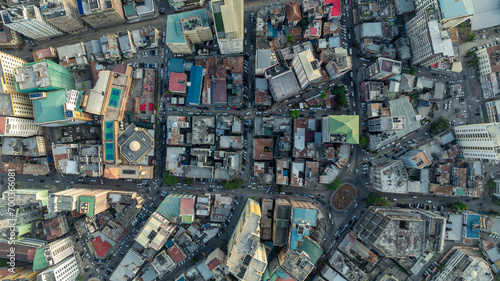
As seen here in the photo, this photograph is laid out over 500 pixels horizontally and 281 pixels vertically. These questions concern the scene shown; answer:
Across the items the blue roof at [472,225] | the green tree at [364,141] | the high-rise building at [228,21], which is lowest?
the blue roof at [472,225]

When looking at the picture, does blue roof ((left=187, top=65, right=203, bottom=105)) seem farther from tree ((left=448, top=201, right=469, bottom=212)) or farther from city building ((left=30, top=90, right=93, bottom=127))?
tree ((left=448, top=201, right=469, bottom=212))

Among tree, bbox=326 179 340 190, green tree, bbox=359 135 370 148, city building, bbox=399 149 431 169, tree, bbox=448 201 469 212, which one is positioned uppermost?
green tree, bbox=359 135 370 148

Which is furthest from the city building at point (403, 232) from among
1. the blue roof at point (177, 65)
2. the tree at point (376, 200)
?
the blue roof at point (177, 65)

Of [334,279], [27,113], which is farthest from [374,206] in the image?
[27,113]

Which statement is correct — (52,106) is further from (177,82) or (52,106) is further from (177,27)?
(177,27)

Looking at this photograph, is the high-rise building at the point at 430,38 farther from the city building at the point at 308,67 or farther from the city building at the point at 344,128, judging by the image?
the city building at the point at 308,67

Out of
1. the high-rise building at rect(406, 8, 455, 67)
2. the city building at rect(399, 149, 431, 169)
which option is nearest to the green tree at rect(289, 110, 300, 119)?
the city building at rect(399, 149, 431, 169)

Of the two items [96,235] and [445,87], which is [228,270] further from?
[445,87]
